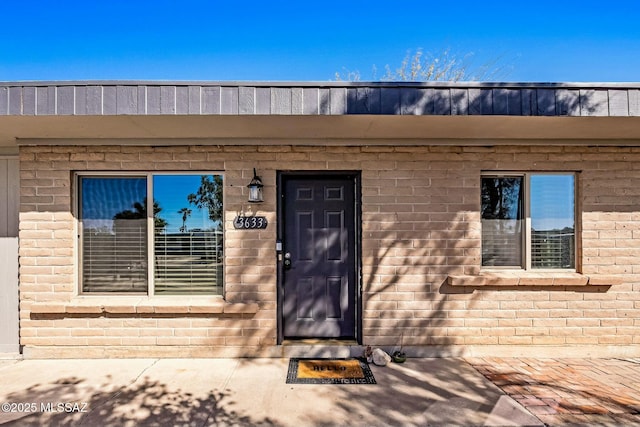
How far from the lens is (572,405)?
2867 millimetres

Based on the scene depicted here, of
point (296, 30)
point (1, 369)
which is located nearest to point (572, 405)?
point (1, 369)

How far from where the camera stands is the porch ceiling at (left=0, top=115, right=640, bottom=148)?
3234 millimetres

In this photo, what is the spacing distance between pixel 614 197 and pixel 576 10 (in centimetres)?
458

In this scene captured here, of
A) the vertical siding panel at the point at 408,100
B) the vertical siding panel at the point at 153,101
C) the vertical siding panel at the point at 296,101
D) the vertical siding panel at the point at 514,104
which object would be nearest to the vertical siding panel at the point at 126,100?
the vertical siding panel at the point at 153,101

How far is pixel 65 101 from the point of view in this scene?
3.05 metres

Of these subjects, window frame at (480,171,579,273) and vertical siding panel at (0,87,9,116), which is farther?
window frame at (480,171,579,273)

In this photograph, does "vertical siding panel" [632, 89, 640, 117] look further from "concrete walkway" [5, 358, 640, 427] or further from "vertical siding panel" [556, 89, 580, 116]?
"concrete walkway" [5, 358, 640, 427]

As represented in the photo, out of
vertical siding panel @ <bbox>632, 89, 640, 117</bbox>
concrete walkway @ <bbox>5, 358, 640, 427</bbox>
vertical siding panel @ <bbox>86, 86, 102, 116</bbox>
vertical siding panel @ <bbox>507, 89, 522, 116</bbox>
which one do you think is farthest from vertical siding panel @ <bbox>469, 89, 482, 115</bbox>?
vertical siding panel @ <bbox>86, 86, 102, 116</bbox>

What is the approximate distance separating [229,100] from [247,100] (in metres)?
0.16

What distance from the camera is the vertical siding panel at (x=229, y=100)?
308cm

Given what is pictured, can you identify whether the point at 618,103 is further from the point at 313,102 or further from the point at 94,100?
the point at 94,100

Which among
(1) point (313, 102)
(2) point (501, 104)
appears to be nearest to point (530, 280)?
(2) point (501, 104)

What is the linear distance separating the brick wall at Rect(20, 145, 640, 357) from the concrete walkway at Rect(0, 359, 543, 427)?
13.7 inches

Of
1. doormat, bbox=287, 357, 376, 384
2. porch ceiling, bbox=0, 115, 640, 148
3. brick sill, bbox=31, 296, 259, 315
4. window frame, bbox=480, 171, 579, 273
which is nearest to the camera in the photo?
porch ceiling, bbox=0, 115, 640, 148
